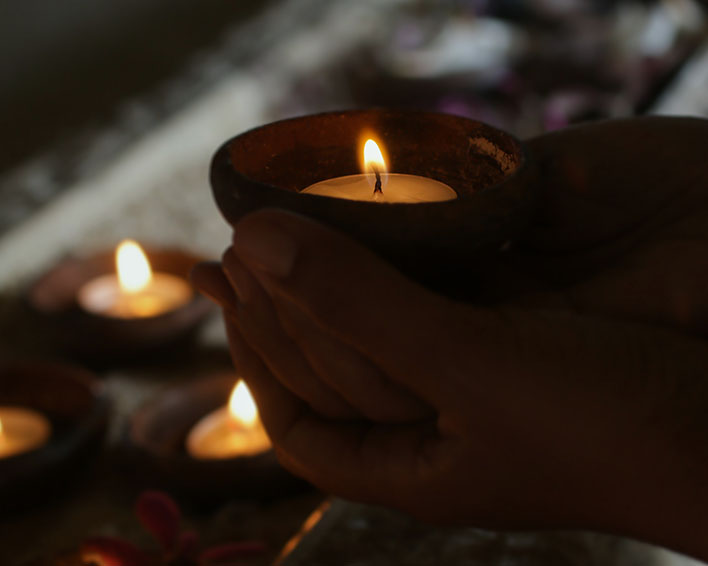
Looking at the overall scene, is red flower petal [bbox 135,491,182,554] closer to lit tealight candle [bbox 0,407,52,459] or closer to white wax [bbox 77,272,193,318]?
lit tealight candle [bbox 0,407,52,459]

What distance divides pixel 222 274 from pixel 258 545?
0.23m

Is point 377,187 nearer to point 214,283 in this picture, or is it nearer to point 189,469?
point 214,283

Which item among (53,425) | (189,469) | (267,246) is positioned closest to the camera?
(267,246)

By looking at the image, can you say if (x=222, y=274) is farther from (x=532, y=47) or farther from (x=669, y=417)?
(x=532, y=47)

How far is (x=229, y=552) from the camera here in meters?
0.66

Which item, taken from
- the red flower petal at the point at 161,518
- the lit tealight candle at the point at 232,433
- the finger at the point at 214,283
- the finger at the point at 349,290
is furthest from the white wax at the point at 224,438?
the finger at the point at 349,290

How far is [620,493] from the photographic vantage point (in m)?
0.52

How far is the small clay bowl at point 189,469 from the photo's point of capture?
2.48ft

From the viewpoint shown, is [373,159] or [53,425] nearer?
[373,159]

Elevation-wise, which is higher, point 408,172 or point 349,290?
point 408,172

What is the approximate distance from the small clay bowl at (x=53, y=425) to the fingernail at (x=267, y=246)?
0.41 m

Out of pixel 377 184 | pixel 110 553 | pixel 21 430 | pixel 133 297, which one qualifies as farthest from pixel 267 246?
pixel 133 297

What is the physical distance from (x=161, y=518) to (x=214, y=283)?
20 cm

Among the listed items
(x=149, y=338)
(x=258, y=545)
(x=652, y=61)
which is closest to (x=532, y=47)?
(x=652, y=61)
